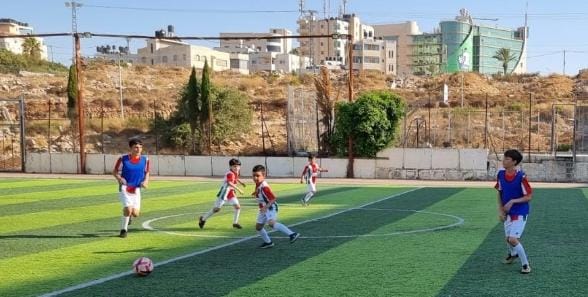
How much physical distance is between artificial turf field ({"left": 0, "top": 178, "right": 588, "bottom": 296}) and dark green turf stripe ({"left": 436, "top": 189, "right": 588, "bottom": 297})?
2cm

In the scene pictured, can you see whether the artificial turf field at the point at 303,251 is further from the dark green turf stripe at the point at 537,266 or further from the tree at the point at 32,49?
the tree at the point at 32,49

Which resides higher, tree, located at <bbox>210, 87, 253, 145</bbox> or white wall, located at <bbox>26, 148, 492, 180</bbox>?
tree, located at <bbox>210, 87, 253, 145</bbox>

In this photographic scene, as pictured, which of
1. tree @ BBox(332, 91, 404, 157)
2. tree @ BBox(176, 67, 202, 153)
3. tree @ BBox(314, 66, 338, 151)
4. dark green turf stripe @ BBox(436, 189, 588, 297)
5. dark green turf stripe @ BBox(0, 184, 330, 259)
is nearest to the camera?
dark green turf stripe @ BBox(436, 189, 588, 297)

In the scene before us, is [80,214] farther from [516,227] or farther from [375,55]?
[375,55]

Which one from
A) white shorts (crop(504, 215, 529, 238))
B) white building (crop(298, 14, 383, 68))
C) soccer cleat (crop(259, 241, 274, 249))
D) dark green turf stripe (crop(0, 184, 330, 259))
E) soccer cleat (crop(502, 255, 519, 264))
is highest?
white building (crop(298, 14, 383, 68))

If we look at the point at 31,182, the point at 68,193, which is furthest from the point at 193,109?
the point at 68,193

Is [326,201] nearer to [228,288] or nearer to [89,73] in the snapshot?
[228,288]

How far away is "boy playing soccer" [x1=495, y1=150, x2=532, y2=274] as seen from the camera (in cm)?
918

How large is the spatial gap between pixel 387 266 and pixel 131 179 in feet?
19.7

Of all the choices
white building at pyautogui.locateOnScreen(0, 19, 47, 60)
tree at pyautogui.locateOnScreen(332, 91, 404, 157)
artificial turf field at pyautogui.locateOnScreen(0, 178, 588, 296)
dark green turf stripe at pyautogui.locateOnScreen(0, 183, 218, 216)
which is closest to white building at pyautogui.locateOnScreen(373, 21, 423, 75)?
white building at pyautogui.locateOnScreen(0, 19, 47, 60)

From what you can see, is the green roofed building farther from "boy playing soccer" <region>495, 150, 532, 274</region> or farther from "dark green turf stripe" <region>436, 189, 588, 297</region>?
"boy playing soccer" <region>495, 150, 532, 274</region>

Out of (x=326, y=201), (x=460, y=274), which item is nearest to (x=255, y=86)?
(x=326, y=201)

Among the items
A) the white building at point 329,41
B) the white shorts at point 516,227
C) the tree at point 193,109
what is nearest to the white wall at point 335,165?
the tree at point 193,109

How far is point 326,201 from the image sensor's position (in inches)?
835
